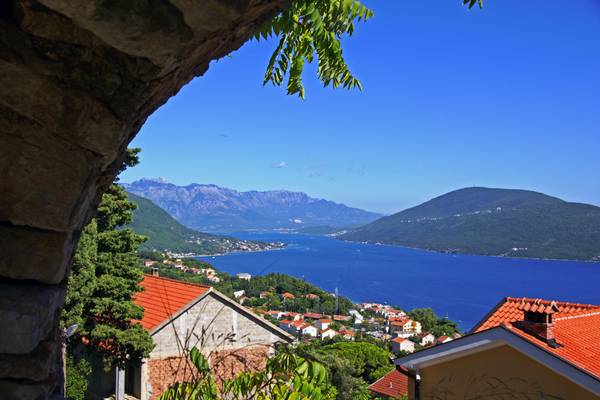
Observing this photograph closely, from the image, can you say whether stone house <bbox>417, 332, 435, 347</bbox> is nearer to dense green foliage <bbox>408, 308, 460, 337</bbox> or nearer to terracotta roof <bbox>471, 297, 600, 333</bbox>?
dense green foliage <bbox>408, 308, 460, 337</bbox>

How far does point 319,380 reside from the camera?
2.60m

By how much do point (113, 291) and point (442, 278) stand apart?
421ft

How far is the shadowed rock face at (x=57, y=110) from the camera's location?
5.20ft

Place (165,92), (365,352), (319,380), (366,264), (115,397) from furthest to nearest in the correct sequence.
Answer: (366,264), (365,352), (115,397), (319,380), (165,92)

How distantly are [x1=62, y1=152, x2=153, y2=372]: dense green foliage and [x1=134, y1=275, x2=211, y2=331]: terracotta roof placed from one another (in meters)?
1.85

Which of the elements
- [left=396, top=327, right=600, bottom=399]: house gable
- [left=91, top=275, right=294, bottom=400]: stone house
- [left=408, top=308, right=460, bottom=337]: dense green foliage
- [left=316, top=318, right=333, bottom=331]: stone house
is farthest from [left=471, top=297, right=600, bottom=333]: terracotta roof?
[left=316, top=318, right=333, bottom=331]: stone house

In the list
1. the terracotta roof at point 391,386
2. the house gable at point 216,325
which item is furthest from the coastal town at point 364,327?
the house gable at point 216,325

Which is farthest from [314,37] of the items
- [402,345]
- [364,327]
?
[364,327]

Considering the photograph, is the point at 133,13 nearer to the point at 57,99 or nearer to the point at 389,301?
the point at 57,99

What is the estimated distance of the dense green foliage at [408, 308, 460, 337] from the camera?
171 ft

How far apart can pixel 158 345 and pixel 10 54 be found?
12606mm

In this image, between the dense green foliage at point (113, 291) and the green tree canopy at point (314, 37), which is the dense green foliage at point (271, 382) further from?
the dense green foliage at point (113, 291)

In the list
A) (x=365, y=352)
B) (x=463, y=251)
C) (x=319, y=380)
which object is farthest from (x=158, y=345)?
(x=463, y=251)

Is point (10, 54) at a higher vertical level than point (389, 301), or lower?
higher
